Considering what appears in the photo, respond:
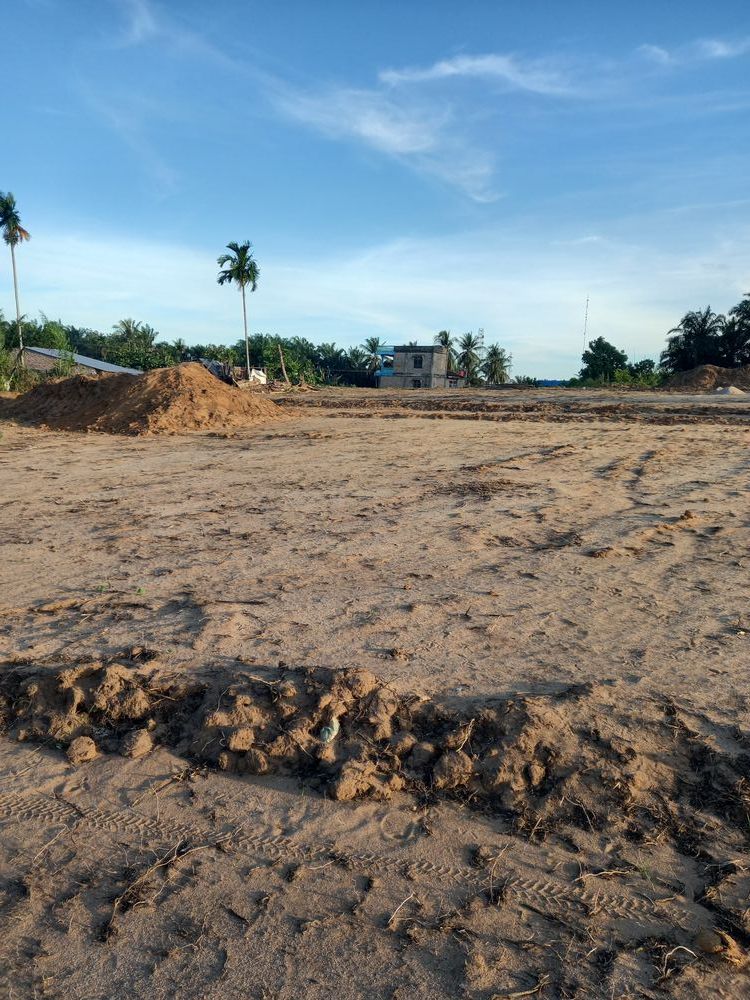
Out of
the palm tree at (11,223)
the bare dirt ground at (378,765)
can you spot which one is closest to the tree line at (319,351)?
the palm tree at (11,223)

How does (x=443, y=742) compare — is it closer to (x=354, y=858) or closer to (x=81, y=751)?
(x=354, y=858)

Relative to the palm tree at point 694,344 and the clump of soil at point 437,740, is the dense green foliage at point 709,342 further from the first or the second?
the clump of soil at point 437,740

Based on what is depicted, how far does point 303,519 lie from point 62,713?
12.0 ft

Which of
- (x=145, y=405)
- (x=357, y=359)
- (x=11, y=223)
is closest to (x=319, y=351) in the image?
(x=357, y=359)

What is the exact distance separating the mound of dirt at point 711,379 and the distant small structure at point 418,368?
639 inches

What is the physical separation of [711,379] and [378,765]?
1423 inches

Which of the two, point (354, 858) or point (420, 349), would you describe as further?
point (420, 349)

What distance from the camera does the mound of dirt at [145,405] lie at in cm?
1474

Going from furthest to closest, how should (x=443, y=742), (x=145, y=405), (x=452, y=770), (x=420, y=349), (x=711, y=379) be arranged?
1. (x=420, y=349)
2. (x=711, y=379)
3. (x=145, y=405)
4. (x=443, y=742)
5. (x=452, y=770)

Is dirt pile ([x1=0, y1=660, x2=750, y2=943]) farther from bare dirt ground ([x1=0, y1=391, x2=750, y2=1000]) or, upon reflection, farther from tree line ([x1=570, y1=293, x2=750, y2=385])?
tree line ([x1=570, y1=293, x2=750, y2=385])

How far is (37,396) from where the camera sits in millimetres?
17922

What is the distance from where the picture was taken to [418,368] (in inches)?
1895

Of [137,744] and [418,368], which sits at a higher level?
[418,368]

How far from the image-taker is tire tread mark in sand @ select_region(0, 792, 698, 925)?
2.23 meters
